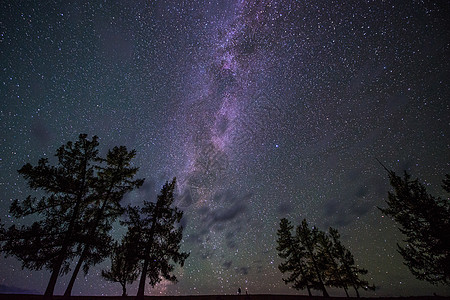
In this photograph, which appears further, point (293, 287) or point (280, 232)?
point (280, 232)

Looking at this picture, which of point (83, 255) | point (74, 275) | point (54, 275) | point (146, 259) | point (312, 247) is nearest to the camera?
point (54, 275)

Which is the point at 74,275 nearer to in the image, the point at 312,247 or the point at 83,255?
the point at 83,255

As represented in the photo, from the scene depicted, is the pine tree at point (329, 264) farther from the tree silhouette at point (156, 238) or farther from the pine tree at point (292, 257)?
the tree silhouette at point (156, 238)

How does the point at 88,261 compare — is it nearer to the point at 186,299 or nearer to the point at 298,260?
the point at 186,299

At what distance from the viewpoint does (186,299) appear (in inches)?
541

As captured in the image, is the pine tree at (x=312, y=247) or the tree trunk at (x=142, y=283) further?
the pine tree at (x=312, y=247)

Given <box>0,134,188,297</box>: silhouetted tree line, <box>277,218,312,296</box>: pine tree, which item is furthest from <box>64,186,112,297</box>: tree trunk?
<box>277,218,312,296</box>: pine tree

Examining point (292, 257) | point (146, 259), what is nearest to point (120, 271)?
point (146, 259)

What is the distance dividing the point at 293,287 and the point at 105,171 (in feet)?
91.0

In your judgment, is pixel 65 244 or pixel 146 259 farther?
pixel 146 259

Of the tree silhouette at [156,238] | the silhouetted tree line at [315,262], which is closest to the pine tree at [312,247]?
the silhouetted tree line at [315,262]

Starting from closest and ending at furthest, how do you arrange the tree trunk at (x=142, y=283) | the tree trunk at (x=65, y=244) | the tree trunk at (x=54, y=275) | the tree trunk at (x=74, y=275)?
the tree trunk at (x=54, y=275) → the tree trunk at (x=65, y=244) → the tree trunk at (x=74, y=275) → the tree trunk at (x=142, y=283)

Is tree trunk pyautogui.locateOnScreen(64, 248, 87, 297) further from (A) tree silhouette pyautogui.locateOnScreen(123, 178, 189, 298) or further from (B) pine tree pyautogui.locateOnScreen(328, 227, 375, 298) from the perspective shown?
(B) pine tree pyautogui.locateOnScreen(328, 227, 375, 298)

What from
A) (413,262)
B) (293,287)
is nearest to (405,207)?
(413,262)
